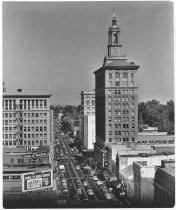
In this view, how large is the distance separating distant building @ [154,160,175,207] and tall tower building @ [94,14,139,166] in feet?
49.6

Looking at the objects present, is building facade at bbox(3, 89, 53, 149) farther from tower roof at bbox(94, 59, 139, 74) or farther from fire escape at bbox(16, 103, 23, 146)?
tower roof at bbox(94, 59, 139, 74)

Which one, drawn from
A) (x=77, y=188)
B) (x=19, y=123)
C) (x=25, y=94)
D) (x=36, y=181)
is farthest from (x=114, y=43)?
(x=36, y=181)

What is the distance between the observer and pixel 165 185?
101 feet

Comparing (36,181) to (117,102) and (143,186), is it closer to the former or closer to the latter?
(143,186)

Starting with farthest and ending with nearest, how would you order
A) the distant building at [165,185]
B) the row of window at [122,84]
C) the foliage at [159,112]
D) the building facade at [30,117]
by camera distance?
the row of window at [122,84] < the building facade at [30,117] < the foliage at [159,112] < the distant building at [165,185]

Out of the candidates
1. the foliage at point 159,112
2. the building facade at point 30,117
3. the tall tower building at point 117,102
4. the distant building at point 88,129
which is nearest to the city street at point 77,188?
the building facade at point 30,117

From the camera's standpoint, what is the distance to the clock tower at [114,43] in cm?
3619

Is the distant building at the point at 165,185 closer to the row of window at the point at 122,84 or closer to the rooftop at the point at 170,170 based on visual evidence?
the rooftop at the point at 170,170

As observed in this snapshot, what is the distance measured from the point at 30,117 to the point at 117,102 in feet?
34.0

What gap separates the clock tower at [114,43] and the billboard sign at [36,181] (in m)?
12.5

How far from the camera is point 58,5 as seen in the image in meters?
30.9

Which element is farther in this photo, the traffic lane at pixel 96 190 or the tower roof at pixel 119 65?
the tower roof at pixel 119 65

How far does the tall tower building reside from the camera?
47.3 m

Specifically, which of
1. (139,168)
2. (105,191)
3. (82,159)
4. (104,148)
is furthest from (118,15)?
(82,159)
